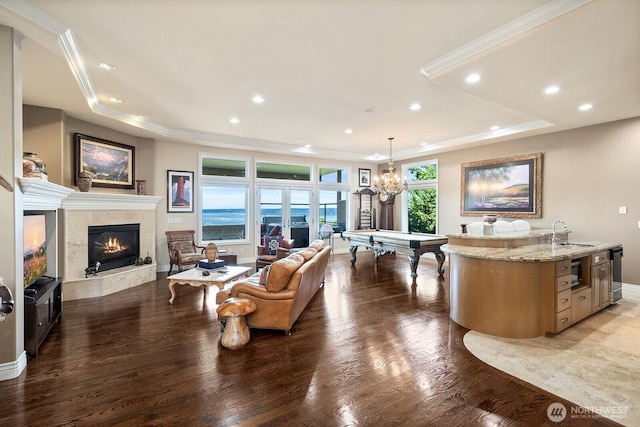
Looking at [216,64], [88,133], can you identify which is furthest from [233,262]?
[216,64]

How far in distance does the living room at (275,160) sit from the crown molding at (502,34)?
298 centimetres

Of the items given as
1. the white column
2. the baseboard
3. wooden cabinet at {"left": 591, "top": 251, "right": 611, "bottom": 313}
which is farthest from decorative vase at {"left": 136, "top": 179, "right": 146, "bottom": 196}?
wooden cabinet at {"left": 591, "top": 251, "right": 611, "bottom": 313}

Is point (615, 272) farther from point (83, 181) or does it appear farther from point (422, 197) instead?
point (83, 181)

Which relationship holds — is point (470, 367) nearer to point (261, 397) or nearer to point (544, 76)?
point (261, 397)

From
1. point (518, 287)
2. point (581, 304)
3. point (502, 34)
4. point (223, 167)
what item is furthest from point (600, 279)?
point (223, 167)

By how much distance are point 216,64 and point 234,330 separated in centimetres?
296

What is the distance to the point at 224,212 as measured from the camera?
7652 millimetres

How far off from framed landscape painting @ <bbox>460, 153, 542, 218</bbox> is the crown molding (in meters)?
4.31

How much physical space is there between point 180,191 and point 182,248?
1358 mm

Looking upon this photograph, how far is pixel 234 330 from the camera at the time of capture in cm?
307

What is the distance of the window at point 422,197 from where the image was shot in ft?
28.1

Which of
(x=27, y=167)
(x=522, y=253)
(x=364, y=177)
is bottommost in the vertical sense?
(x=522, y=253)

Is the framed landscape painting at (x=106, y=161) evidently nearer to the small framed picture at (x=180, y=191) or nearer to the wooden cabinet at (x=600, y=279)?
the small framed picture at (x=180, y=191)

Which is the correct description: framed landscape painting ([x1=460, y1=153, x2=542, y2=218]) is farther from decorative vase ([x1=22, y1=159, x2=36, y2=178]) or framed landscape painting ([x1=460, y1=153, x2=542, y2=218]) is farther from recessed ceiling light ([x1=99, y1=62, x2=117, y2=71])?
decorative vase ([x1=22, y1=159, x2=36, y2=178])
